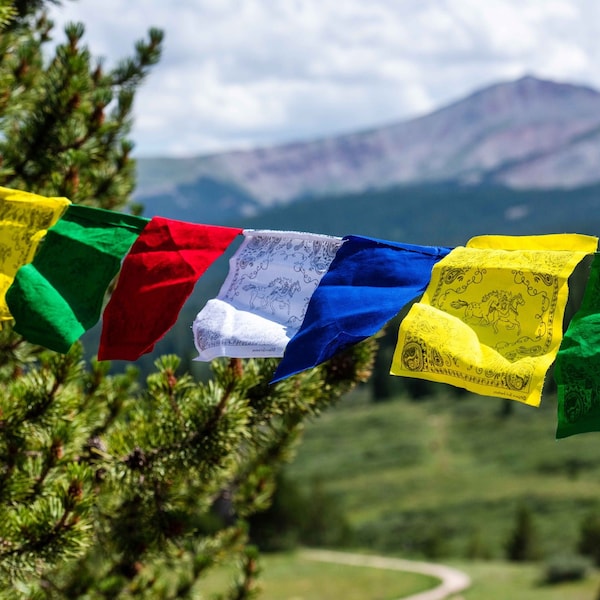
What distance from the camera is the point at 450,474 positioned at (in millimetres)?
90062

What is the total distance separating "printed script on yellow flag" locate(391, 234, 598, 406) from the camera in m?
4.37

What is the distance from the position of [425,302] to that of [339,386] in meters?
1.21

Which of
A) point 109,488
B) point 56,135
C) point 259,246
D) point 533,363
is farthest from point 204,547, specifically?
point 533,363

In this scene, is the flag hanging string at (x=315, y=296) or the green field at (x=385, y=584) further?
the green field at (x=385, y=584)

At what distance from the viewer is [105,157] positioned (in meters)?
7.55

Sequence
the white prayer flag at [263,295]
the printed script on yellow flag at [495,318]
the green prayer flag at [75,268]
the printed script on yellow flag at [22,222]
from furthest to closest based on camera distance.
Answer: the printed script on yellow flag at [22,222] → the green prayer flag at [75,268] → the white prayer flag at [263,295] → the printed script on yellow flag at [495,318]

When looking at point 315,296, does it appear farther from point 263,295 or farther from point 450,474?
point 450,474

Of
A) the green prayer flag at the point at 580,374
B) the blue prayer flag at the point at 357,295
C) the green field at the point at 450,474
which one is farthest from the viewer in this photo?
the green field at the point at 450,474

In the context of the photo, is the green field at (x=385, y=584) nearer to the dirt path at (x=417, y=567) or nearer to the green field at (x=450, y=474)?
the dirt path at (x=417, y=567)

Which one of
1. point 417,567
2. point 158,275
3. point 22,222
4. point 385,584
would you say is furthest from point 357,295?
point 417,567

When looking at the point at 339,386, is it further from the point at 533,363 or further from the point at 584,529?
the point at 584,529

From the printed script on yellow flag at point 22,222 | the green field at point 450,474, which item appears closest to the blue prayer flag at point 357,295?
the printed script on yellow flag at point 22,222

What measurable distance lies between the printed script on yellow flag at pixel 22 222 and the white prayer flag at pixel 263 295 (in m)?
1.12

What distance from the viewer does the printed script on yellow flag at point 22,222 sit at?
18.6ft
